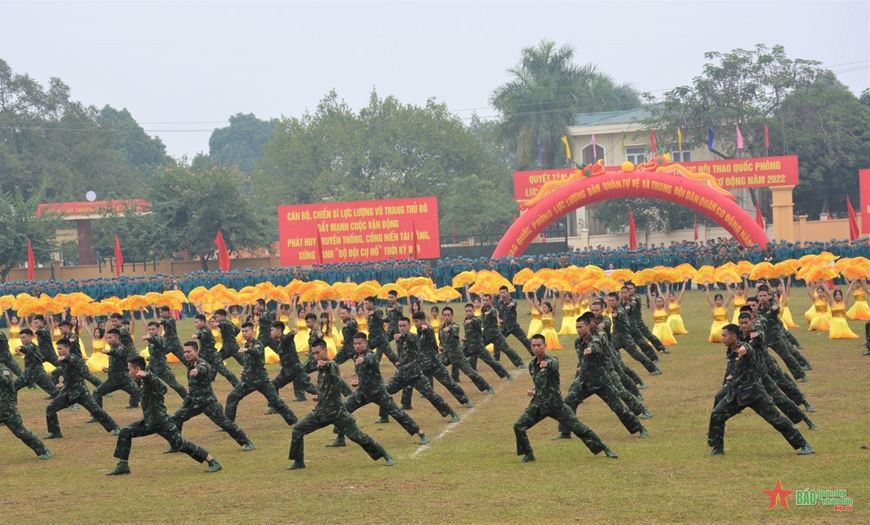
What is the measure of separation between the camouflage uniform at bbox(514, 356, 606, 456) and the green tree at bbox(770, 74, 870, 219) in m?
41.4

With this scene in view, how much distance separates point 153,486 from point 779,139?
44798 mm

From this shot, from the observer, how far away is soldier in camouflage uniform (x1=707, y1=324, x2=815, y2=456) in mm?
10953

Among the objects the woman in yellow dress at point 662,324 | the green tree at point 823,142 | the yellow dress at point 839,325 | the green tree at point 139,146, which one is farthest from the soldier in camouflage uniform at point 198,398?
the green tree at point 139,146

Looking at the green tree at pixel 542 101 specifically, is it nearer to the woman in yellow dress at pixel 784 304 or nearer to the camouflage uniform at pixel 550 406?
the woman in yellow dress at pixel 784 304

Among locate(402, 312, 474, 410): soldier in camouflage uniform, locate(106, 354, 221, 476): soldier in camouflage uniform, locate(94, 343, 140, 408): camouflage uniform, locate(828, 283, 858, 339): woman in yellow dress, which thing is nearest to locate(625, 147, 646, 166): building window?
locate(828, 283, 858, 339): woman in yellow dress

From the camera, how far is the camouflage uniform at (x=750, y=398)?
10.9 meters

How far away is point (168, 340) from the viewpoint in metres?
18.7

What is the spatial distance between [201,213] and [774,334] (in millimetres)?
36051

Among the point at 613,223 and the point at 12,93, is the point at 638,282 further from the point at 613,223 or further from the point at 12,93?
the point at 12,93

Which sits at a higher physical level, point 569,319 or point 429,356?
point 429,356

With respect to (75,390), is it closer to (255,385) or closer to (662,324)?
(255,385)

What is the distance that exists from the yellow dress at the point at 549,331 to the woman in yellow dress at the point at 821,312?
18.6 ft

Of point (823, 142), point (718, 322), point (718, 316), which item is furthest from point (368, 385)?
point (823, 142)

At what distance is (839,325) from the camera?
69.9 feet
